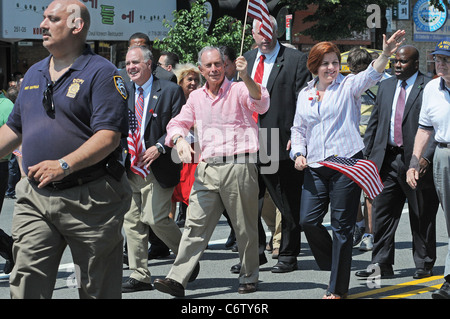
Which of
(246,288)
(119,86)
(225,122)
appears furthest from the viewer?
(246,288)

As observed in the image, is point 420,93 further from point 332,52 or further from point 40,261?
point 40,261

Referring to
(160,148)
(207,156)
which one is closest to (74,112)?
(207,156)

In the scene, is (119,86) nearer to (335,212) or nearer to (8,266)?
(335,212)

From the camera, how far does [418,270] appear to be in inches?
300

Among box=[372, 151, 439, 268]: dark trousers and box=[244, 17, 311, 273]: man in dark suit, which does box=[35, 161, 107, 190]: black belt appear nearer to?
box=[244, 17, 311, 273]: man in dark suit

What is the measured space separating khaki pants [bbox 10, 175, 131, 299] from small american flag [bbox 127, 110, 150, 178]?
256 cm

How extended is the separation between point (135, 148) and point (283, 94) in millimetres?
1606

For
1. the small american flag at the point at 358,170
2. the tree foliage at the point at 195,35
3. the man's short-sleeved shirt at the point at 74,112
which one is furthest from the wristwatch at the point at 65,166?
the tree foliage at the point at 195,35

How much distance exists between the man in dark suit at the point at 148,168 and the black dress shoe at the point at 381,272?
1.71 metres

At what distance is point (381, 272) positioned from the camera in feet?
25.1

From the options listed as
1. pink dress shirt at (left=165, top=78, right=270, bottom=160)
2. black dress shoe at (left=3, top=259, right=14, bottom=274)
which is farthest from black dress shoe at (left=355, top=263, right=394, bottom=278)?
black dress shoe at (left=3, top=259, right=14, bottom=274)

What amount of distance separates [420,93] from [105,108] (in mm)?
4084

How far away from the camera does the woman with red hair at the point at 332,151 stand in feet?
21.2
